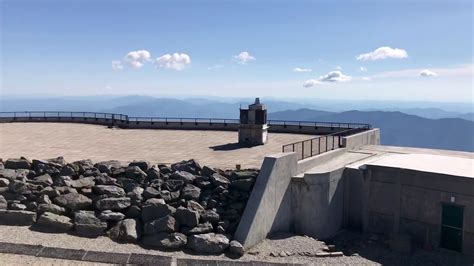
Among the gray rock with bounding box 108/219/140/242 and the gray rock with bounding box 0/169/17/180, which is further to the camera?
the gray rock with bounding box 0/169/17/180

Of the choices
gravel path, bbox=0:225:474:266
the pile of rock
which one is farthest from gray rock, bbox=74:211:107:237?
gravel path, bbox=0:225:474:266

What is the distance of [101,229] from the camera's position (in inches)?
601

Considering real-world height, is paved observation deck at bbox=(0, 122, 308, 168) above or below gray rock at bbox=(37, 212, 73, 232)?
above

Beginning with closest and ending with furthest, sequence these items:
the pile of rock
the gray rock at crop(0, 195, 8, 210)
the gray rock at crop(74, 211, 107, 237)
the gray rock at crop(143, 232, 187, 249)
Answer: the gray rock at crop(143, 232, 187, 249) < the gray rock at crop(74, 211, 107, 237) < the pile of rock < the gray rock at crop(0, 195, 8, 210)

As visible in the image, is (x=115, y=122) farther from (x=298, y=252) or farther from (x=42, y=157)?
(x=298, y=252)

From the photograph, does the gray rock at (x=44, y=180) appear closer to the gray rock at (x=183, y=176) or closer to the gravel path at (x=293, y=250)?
the gravel path at (x=293, y=250)

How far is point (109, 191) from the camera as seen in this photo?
55.2ft

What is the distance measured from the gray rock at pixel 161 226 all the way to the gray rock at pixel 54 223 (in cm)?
293

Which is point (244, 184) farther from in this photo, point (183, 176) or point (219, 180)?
point (183, 176)

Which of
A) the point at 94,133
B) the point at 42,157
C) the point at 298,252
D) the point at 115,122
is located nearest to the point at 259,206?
the point at 298,252

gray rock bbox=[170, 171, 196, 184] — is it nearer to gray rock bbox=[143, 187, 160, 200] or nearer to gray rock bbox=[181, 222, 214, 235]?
gray rock bbox=[143, 187, 160, 200]

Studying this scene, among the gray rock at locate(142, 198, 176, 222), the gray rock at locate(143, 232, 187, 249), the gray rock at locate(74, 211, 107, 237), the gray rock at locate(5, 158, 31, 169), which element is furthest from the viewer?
the gray rock at locate(5, 158, 31, 169)

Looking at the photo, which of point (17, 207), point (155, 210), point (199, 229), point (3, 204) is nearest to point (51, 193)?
point (17, 207)

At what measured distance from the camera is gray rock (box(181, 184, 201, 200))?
1703 cm
